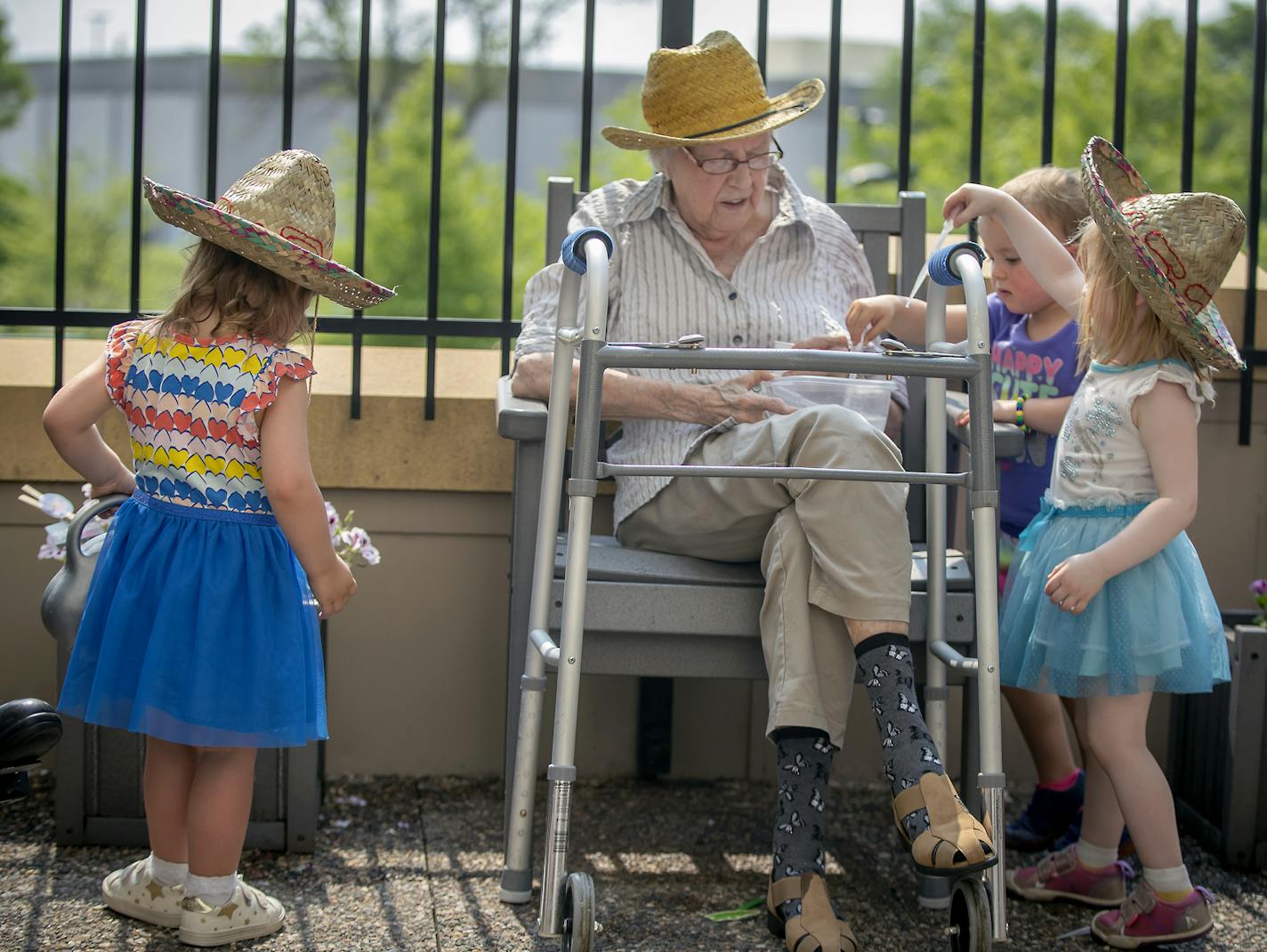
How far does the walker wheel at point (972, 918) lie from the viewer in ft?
7.17

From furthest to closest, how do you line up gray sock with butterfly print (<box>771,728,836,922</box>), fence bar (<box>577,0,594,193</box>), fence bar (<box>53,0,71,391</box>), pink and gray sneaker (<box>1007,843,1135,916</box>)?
fence bar (<box>577,0,594,193</box>) < fence bar (<box>53,0,71,391</box>) < pink and gray sneaker (<box>1007,843,1135,916</box>) < gray sock with butterfly print (<box>771,728,836,922</box>)

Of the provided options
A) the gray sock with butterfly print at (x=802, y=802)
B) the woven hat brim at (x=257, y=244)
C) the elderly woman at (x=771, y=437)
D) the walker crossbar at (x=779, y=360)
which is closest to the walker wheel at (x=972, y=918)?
the elderly woman at (x=771, y=437)

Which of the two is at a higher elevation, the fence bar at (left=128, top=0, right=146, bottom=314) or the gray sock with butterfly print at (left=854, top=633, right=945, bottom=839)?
the fence bar at (left=128, top=0, right=146, bottom=314)

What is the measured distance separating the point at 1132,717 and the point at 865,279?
3.46ft

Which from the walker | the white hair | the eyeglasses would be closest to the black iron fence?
the white hair

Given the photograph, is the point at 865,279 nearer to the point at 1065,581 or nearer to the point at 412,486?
the point at 1065,581

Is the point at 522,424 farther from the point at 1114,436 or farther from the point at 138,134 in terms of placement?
the point at 138,134

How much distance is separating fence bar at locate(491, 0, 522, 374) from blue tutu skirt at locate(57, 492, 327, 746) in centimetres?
108

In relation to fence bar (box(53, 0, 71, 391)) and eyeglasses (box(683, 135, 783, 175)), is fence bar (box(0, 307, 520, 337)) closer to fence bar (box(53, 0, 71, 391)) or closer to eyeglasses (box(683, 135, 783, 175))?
fence bar (box(53, 0, 71, 391))

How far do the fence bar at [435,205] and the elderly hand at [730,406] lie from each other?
716mm

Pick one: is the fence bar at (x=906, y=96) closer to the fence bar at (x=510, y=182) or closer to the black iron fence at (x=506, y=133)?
the black iron fence at (x=506, y=133)

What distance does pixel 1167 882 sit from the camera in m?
2.46

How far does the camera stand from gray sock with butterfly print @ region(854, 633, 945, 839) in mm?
2188

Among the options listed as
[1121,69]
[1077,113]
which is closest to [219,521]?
[1121,69]
